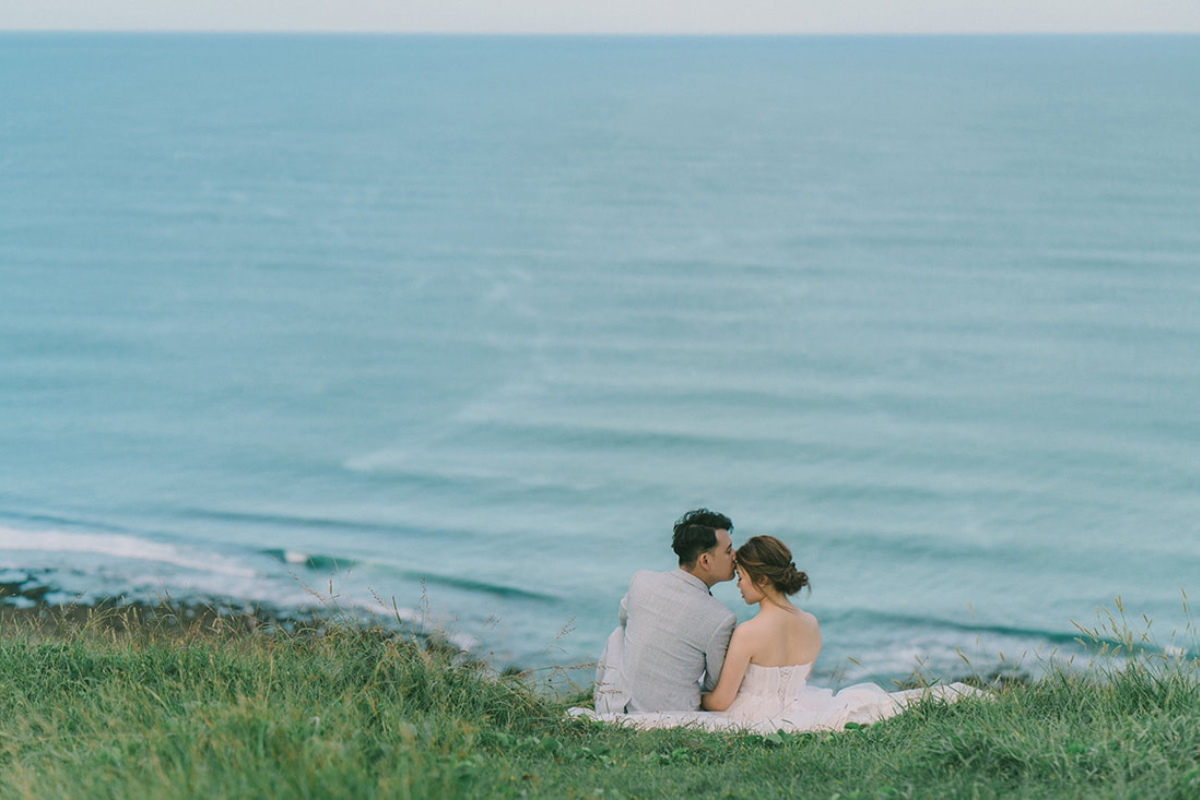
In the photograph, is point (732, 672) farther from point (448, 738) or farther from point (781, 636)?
point (448, 738)

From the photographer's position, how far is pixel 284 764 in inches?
136

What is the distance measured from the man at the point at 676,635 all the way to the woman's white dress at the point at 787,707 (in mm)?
143

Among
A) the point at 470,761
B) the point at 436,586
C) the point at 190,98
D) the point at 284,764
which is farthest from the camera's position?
the point at 190,98

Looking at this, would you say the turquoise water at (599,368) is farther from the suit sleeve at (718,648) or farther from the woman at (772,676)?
the woman at (772,676)

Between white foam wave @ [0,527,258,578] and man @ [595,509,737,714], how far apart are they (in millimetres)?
11621

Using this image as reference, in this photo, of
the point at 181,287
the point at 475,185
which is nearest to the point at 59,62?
the point at 475,185

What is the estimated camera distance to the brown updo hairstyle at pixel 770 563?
5.94 metres

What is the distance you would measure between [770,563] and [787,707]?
0.86 m

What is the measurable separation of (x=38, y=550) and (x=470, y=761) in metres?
14.5

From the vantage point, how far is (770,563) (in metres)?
5.95

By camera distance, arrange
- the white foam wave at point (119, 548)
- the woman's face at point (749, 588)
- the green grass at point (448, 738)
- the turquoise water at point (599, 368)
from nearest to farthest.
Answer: the green grass at point (448, 738) < the woman's face at point (749, 588) < the white foam wave at point (119, 548) < the turquoise water at point (599, 368)

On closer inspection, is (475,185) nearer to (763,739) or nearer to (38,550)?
(38,550)

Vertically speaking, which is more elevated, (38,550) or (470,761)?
(470,761)

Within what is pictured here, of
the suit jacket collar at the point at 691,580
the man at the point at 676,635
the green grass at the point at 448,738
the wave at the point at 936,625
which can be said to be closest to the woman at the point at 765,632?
the man at the point at 676,635
